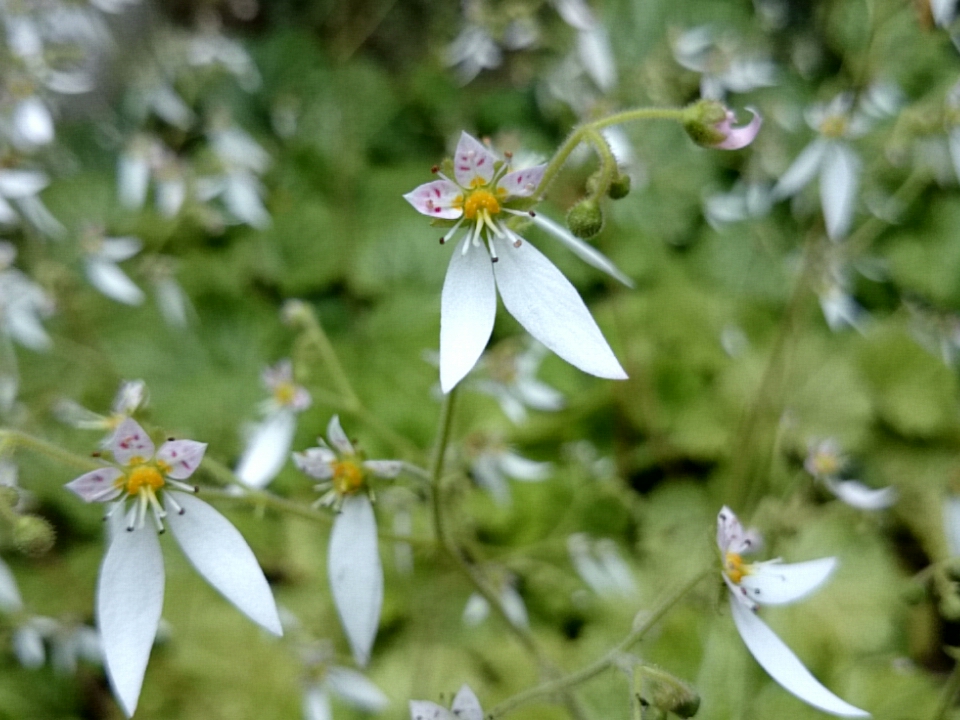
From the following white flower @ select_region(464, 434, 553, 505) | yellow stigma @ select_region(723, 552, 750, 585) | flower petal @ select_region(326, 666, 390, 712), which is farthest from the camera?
white flower @ select_region(464, 434, 553, 505)

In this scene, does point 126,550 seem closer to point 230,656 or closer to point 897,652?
point 230,656

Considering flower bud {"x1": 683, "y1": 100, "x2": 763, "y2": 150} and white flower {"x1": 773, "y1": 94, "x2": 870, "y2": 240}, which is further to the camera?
white flower {"x1": 773, "y1": 94, "x2": 870, "y2": 240}

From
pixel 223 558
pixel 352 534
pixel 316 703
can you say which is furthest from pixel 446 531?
pixel 316 703

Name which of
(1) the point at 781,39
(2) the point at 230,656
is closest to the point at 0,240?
(2) the point at 230,656

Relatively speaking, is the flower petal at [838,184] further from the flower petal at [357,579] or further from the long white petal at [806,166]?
the flower petal at [357,579]

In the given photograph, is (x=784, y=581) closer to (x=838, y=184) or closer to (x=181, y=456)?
(x=181, y=456)

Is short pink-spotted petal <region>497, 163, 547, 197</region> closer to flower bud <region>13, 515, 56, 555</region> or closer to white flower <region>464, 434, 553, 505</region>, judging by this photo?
flower bud <region>13, 515, 56, 555</region>

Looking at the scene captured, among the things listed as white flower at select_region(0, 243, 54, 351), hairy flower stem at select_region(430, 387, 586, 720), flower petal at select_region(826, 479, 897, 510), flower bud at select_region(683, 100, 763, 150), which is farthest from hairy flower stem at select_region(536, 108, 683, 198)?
white flower at select_region(0, 243, 54, 351)
